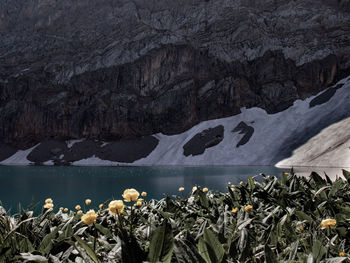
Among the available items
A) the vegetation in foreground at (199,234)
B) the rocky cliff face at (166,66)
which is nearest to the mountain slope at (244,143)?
the rocky cliff face at (166,66)

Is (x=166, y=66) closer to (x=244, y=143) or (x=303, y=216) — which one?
(x=244, y=143)

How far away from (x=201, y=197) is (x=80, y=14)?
12031 cm

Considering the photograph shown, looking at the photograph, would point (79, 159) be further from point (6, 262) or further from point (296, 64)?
point (6, 262)

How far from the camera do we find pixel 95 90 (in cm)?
9325

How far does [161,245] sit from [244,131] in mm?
72791

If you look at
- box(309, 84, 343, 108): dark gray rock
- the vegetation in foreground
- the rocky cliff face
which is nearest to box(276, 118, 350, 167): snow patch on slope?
box(309, 84, 343, 108): dark gray rock

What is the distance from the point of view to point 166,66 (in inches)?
3479

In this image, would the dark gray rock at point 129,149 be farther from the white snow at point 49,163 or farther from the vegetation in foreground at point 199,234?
the vegetation in foreground at point 199,234

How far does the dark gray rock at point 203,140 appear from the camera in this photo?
71.3 meters

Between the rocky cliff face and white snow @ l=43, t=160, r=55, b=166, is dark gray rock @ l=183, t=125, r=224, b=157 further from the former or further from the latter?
white snow @ l=43, t=160, r=55, b=166

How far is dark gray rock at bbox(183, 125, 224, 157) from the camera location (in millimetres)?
71312

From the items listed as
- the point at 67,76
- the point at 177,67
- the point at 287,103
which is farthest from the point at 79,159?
the point at 287,103

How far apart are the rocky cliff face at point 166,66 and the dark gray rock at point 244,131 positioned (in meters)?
7.36

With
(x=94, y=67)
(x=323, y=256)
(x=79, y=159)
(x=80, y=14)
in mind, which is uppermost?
(x=80, y=14)
